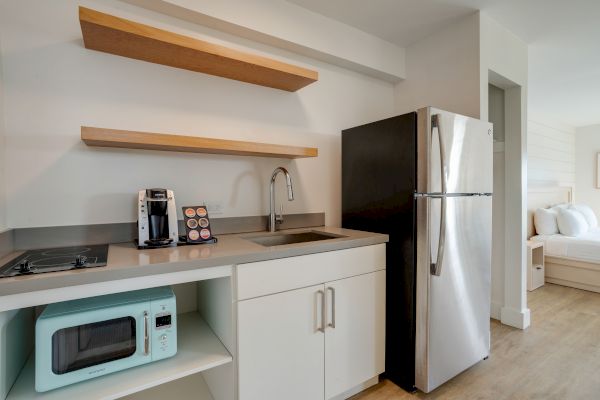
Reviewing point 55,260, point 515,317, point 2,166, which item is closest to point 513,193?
point 515,317

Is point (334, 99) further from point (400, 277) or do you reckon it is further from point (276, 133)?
point (400, 277)

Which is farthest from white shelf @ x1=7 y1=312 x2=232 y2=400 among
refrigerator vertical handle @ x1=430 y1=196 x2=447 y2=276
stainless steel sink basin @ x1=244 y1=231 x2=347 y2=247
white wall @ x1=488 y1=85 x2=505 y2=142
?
white wall @ x1=488 y1=85 x2=505 y2=142

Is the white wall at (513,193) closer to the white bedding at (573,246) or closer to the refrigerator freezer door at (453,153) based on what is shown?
the refrigerator freezer door at (453,153)

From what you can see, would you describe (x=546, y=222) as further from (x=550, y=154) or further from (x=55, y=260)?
(x=55, y=260)

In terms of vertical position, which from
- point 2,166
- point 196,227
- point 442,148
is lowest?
point 196,227

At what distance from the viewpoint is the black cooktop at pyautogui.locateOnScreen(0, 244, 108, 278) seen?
101cm

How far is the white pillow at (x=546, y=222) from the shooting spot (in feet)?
13.8

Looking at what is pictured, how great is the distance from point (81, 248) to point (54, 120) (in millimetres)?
630

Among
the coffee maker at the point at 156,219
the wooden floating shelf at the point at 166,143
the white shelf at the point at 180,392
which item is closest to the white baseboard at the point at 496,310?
the wooden floating shelf at the point at 166,143

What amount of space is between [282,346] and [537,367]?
5.94 feet

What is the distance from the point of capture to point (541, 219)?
4277mm

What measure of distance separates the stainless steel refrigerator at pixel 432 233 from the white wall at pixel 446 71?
40cm

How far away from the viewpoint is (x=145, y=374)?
3.93ft

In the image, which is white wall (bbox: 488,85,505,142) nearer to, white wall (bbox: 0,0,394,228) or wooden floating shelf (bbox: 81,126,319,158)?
white wall (bbox: 0,0,394,228)
